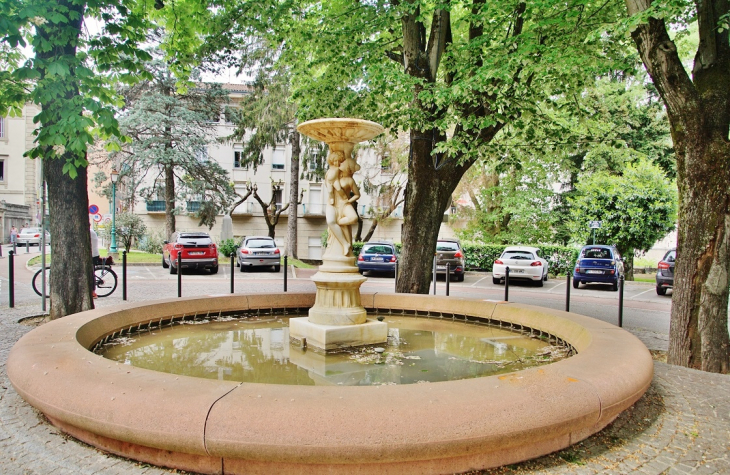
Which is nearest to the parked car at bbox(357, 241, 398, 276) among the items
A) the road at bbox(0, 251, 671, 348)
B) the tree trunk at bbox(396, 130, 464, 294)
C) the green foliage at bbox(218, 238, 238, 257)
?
the road at bbox(0, 251, 671, 348)

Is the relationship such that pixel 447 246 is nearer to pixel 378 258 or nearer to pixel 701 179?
pixel 378 258

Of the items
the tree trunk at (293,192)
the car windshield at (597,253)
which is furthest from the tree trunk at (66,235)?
the tree trunk at (293,192)

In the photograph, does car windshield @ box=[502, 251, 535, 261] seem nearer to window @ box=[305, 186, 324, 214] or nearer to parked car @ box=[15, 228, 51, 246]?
window @ box=[305, 186, 324, 214]

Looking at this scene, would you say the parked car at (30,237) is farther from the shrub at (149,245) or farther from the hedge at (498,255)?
the hedge at (498,255)

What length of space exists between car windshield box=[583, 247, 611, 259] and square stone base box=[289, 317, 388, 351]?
611 inches

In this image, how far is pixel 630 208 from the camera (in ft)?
76.1

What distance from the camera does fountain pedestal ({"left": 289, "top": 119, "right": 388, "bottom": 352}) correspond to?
6266 mm

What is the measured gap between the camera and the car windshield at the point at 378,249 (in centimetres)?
2273

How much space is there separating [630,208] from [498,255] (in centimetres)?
623

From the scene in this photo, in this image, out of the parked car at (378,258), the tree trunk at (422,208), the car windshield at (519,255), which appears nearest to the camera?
the tree trunk at (422,208)

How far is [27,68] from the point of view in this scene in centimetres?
629

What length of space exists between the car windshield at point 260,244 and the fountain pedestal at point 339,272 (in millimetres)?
17472

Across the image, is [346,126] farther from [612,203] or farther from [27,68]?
[612,203]

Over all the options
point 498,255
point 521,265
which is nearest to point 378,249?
point 521,265
